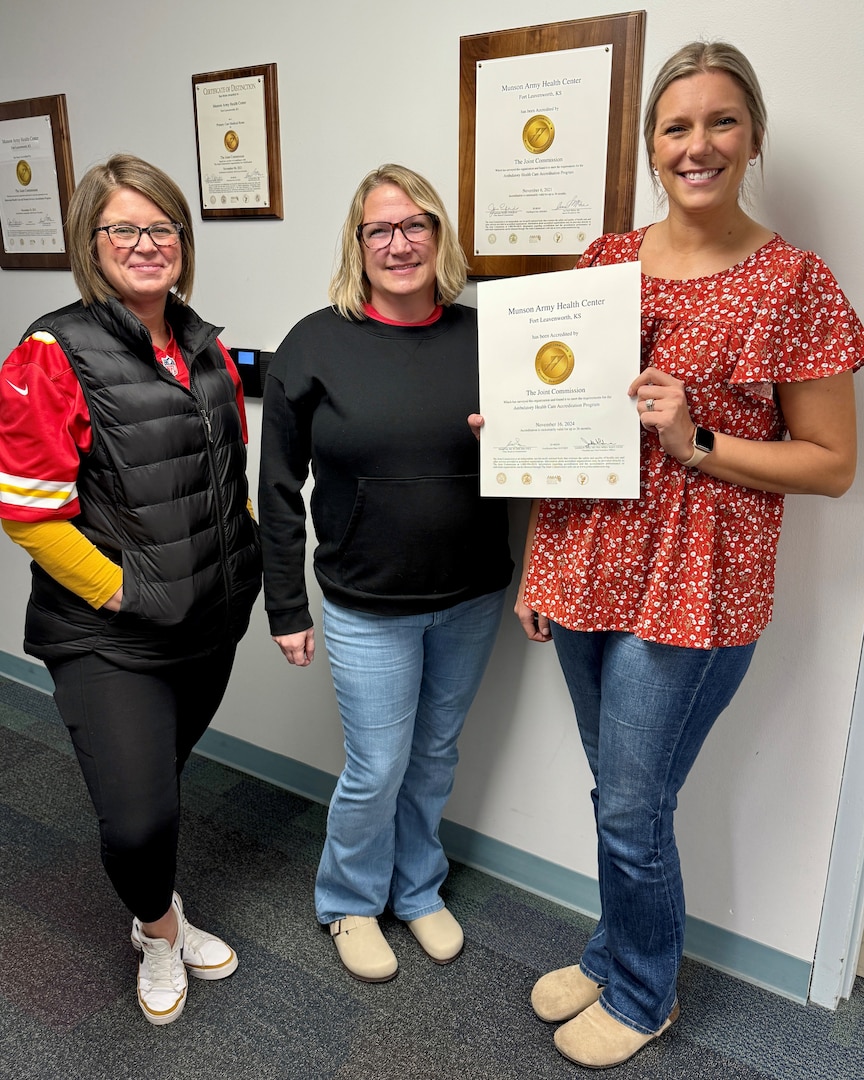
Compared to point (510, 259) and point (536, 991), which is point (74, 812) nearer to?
point (536, 991)

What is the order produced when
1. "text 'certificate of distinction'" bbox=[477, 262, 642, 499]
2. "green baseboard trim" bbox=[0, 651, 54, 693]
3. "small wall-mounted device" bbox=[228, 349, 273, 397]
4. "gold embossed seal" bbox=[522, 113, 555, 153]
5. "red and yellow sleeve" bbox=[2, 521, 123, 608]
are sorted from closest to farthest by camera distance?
"text 'certificate of distinction'" bbox=[477, 262, 642, 499], "red and yellow sleeve" bbox=[2, 521, 123, 608], "gold embossed seal" bbox=[522, 113, 555, 153], "small wall-mounted device" bbox=[228, 349, 273, 397], "green baseboard trim" bbox=[0, 651, 54, 693]

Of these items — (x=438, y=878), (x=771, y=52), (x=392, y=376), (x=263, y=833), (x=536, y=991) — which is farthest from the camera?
(x=263, y=833)

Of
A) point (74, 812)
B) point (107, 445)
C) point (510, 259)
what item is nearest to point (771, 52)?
point (510, 259)

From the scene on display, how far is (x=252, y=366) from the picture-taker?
2.19 meters

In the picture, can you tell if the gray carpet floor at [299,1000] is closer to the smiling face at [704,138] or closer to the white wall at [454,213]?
the white wall at [454,213]

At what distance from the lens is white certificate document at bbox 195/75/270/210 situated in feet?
6.61

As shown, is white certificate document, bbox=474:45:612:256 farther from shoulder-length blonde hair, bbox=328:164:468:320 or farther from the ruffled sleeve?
the ruffled sleeve

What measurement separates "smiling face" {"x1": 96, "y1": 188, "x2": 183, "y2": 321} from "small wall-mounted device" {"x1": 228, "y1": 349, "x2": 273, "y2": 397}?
0.69 meters

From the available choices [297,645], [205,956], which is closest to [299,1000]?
[205,956]

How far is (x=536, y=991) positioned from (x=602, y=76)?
5.92ft

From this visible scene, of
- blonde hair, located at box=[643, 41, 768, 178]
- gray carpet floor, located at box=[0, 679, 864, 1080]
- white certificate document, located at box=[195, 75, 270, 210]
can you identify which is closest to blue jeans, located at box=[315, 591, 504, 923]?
gray carpet floor, located at box=[0, 679, 864, 1080]

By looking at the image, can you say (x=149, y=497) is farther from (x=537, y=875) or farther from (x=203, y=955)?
(x=537, y=875)

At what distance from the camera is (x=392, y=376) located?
4.92 ft

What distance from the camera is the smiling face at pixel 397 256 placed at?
149 cm
